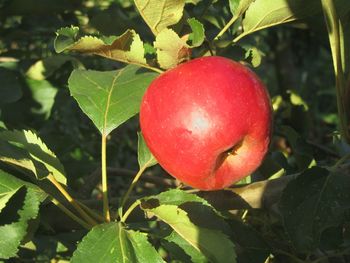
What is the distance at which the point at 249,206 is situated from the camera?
1053 millimetres

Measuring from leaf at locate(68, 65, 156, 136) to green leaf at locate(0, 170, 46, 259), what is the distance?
155 mm

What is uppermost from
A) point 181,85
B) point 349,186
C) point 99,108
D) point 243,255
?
point 181,85

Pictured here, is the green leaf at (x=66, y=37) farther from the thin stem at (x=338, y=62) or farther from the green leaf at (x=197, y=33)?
the thin stem at (x=338, y=62)

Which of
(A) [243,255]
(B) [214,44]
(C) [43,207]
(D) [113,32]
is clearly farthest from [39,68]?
(A) [243,255]

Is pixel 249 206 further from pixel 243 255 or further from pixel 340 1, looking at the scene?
pixel 340 1

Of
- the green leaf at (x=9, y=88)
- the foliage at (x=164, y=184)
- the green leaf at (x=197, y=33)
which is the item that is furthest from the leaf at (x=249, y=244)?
the green leaf at (x=9, y=88)

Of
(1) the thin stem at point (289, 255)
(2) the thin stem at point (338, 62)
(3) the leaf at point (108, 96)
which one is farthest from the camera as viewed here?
(1) the thin stem at point (289, 255)

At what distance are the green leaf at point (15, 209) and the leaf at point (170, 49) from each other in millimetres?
280

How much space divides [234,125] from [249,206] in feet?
0.84

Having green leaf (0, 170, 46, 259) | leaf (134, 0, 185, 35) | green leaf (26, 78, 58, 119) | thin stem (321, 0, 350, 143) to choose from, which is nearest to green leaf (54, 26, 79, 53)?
leaf (134, 0, 185, 35)

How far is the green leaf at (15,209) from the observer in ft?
3.13

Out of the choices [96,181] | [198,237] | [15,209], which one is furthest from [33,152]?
[96,181]

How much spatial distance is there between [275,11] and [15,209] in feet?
1.63

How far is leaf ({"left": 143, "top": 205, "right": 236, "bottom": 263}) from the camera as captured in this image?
0.86 m
